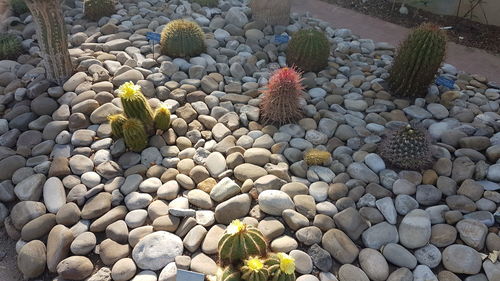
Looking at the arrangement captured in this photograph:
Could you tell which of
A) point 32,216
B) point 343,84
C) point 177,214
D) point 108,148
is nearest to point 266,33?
point 343,84

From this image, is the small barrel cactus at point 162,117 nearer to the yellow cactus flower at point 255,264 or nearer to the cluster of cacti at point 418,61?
the yellow cactus flower at point 255,264

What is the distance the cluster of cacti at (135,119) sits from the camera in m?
3.03

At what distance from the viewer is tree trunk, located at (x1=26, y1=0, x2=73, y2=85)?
3.41 meters

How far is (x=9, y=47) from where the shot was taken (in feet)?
13.7

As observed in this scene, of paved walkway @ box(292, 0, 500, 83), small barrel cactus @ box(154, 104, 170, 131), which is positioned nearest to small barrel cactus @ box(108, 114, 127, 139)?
small barrel cactus @ box(154, 104, 170, 131)

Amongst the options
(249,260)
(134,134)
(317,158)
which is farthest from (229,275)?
(134,134)

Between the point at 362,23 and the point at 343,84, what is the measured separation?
5.86 ft

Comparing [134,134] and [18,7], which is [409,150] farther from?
[18,7]

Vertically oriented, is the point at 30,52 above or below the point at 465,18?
below

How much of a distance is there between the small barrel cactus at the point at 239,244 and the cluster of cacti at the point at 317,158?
1035 millimetres

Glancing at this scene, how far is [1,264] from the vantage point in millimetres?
2584

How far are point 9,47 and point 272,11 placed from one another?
2.91 m

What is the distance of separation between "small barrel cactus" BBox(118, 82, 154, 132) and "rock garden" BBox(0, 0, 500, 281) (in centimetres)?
1

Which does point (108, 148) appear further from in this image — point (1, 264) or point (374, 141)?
point (374, 141)
